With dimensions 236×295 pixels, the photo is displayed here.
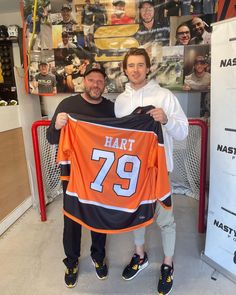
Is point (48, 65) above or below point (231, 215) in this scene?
above

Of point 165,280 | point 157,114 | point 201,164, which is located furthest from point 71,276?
point 201,164

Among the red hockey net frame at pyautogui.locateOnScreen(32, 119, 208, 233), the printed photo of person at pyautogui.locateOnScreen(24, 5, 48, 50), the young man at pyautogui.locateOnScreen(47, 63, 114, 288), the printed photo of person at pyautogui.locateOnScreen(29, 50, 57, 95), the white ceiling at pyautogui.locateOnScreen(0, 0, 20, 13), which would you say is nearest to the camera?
the young man at pyautogui.locateOnScreen(47, 63, 114, 288)

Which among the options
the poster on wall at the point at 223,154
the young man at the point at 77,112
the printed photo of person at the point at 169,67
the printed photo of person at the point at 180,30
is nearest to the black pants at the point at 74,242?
the young man at the point at 77,112

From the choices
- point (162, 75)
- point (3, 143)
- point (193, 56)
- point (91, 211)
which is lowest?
point (91, 211)

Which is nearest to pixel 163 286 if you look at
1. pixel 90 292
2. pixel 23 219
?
pixel 90 292

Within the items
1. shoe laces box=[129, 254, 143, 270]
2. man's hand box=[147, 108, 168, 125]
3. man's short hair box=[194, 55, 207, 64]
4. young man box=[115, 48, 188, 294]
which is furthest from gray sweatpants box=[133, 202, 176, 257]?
man's short hair box=[194, 55, 207, 64]

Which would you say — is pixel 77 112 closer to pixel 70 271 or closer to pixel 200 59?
pixel 70 271

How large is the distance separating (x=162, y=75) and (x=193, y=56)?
316 millimetres

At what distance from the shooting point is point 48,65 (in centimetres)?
254

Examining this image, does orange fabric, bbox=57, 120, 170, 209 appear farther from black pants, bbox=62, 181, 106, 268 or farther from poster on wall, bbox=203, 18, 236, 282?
poster on wall, bbox=203, 18, 236, 282

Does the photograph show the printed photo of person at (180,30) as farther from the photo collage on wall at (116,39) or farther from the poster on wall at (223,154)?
the poster on wall at (223,154)

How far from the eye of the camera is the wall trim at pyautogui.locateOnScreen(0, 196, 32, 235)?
2266 mm

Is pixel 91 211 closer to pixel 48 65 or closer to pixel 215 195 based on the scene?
pixel 215 195

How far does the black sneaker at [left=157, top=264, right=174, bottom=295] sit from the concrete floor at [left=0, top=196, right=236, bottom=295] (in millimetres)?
53
